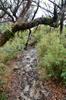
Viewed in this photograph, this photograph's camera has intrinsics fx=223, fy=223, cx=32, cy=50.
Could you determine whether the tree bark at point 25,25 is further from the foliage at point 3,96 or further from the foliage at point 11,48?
the foliage at point 11,48

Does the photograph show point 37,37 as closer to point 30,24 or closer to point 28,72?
point 28,72

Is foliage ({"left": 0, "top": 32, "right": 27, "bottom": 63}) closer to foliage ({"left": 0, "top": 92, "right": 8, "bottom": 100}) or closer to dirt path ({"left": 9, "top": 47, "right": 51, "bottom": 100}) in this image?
dirt path ({"left": 9, "top": 47, "right": 51, "bottom": 100})

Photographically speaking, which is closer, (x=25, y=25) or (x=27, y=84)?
(x=25, y=25)

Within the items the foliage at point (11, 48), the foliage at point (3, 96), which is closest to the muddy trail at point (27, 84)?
the foliage at point (3, 96)

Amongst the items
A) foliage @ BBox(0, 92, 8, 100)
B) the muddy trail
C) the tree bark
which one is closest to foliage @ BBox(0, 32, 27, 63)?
the muddy trail

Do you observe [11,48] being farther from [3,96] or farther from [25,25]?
[25,25]

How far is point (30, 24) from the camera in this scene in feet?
24.0

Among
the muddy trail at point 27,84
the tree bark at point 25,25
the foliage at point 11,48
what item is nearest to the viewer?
the tree bark at point 25,25

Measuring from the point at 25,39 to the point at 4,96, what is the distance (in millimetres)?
7149

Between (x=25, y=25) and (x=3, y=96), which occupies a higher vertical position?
(x=25, y=25)

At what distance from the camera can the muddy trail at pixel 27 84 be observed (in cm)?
779

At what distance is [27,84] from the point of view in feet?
28.4

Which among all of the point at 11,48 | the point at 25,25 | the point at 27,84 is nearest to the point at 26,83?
the point at 27,84

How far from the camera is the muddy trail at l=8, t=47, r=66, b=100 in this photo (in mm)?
7789
